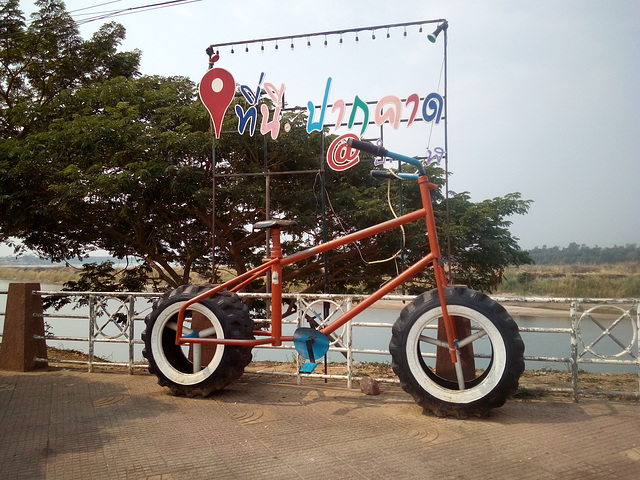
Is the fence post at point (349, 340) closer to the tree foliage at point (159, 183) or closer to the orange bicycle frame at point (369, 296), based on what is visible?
the orange bicycle frame at point (369, 296)

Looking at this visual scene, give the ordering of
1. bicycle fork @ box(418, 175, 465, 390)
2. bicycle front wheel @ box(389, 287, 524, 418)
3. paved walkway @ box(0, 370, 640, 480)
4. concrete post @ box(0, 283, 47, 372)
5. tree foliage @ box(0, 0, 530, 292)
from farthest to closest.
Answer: tree foliage @ box(0, 0, 530, 292), concrete post @ box(0, 283, 47, 372), bicycle fork @ box(418, 175, 465, 390), bicycle front wheel @ box(389, 287, 524, 418), paved walkway @ box(0, 370, 640, 480)

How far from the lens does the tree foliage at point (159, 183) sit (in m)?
9.30

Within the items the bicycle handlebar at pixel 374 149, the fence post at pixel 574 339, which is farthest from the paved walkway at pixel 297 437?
the bicycle handlebar at pixel 374 149

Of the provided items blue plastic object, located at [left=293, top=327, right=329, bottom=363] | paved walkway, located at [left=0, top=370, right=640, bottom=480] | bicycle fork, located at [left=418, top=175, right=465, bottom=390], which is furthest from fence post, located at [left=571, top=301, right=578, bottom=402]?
blue plastic object, located at [left=293, top=327, right=329, bottom=363]

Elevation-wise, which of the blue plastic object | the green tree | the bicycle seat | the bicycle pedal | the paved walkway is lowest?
the paved walkway

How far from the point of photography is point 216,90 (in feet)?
22.0

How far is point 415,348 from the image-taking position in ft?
13.2

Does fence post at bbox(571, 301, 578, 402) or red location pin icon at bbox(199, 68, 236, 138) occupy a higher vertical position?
red location pin icon at bbox(199, 68, 236, 138)

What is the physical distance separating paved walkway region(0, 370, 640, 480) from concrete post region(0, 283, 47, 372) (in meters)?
1.06

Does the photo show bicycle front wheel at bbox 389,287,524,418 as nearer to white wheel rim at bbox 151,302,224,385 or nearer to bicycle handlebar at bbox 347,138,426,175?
bicycle handlebar at bbox 347,138,426,175

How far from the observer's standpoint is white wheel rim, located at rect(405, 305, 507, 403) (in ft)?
12.5

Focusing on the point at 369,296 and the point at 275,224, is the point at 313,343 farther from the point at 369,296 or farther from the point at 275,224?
the point at 275,224

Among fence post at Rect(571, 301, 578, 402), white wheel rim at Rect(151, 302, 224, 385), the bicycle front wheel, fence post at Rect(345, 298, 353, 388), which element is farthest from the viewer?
fence post at Rect(345, 298, 353, 388)

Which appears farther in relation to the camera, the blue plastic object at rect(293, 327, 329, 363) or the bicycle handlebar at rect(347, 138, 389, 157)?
the blue plastic object at rect(293, 327, 329, 363)
